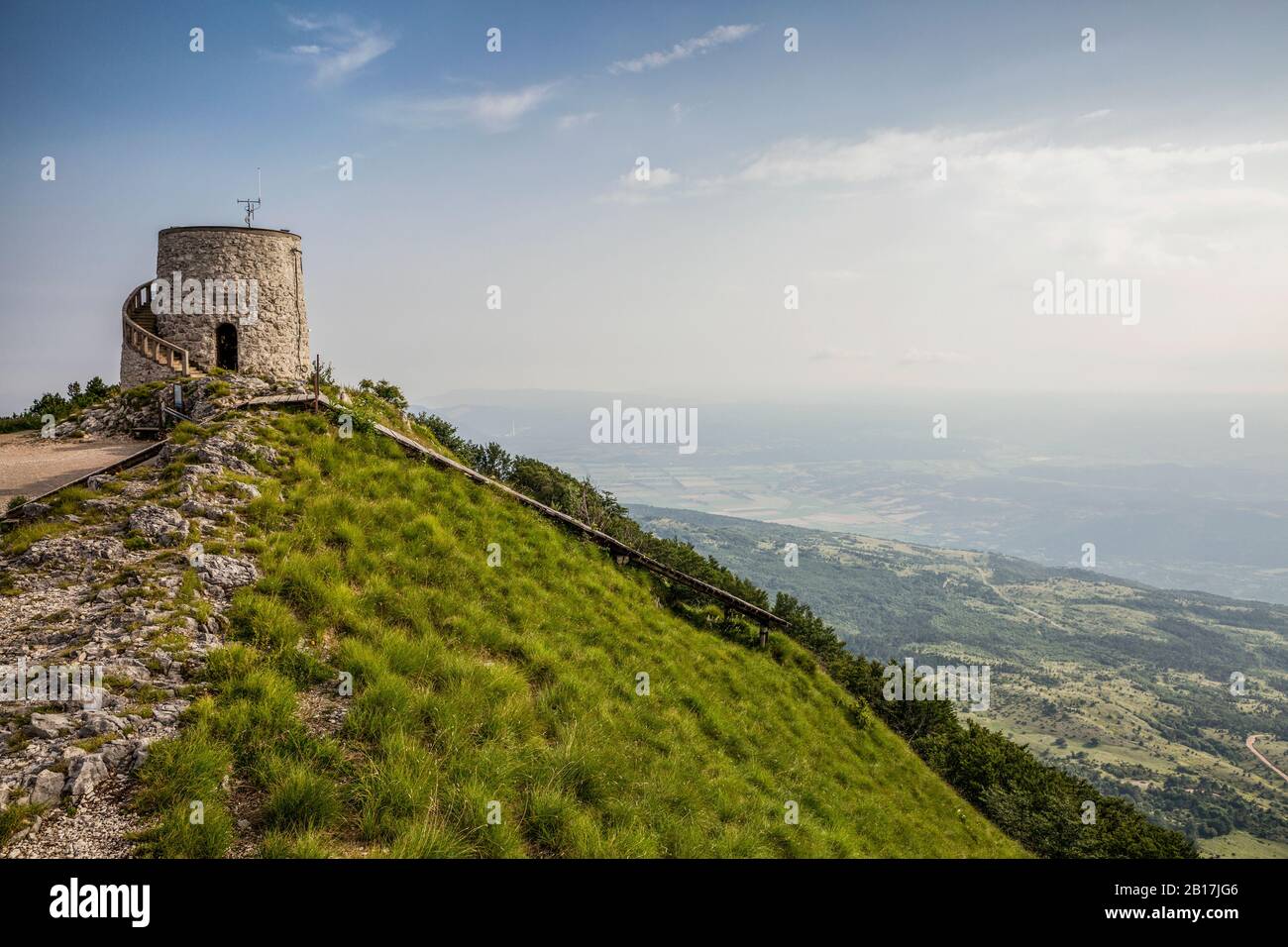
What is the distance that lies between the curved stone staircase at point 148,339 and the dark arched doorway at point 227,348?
90cm

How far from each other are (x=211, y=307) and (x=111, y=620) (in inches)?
755

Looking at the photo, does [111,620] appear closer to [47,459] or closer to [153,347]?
[47,459]

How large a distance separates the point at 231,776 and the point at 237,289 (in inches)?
872

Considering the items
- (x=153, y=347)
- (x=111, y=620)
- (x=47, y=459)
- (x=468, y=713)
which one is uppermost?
(x=153, y=347)

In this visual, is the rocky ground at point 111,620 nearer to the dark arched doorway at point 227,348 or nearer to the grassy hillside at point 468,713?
the grassy hillside at point 468,713

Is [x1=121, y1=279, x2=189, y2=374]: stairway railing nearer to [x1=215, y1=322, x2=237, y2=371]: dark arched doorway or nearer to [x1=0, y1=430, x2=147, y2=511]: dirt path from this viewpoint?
[x1=215, y1=322, x2=237, y2=371]: dark arched doorway

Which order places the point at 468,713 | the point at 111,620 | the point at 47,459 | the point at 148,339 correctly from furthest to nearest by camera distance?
the point at 148,339 < the point at 47,459 < the point at 468,713 < the point at 111,620

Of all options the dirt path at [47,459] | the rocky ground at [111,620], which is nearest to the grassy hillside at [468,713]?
the rocky ground at [111,620]

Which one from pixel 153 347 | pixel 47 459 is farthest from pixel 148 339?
pixel 47 459

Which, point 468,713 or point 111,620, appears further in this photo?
point 468,713

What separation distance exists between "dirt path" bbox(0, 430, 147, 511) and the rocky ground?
379cm

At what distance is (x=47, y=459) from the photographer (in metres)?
16.7

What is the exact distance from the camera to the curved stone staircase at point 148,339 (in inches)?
875
